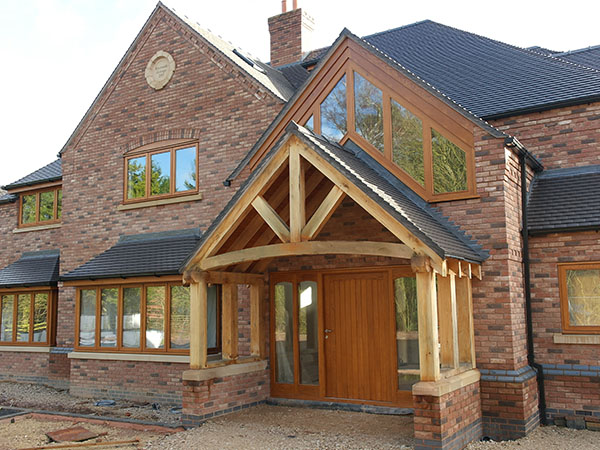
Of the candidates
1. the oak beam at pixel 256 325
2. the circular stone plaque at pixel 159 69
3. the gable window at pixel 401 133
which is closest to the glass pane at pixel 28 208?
the circular stone plaque at pixel 159 69

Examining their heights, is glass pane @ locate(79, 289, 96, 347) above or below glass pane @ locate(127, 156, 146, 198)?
below

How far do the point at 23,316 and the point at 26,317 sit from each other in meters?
0.14

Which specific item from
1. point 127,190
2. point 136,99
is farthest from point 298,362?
point 136,99

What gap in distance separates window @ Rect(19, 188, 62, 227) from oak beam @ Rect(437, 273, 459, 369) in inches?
475

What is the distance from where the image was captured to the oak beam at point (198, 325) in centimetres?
970

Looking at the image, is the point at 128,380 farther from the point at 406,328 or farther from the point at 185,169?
the point at 406,328

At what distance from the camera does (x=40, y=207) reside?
56.8 ft

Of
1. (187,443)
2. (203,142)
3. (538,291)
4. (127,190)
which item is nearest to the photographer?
(187,443)

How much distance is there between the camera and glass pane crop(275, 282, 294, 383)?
11.1 m

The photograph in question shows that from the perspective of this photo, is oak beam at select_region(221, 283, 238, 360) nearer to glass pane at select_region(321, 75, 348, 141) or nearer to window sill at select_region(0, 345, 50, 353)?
glass pane at select_region(321, 75, 348, 141)

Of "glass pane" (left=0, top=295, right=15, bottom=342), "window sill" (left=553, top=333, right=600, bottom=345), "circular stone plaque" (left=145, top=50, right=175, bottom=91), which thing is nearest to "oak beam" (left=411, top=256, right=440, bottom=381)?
"window sill" (left=553, top=333, right=600, bottom=345)

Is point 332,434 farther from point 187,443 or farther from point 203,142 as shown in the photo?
point 203,142

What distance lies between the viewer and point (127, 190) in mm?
14180

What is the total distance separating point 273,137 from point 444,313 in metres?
4.84
